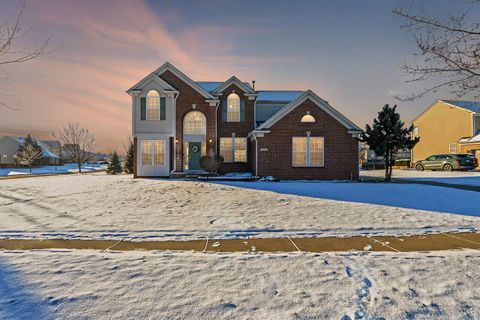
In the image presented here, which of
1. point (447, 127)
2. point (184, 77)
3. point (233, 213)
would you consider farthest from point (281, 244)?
point (447, 127)

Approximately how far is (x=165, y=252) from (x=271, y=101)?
2104 centimetres

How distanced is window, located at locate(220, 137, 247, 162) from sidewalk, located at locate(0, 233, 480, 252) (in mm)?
15407

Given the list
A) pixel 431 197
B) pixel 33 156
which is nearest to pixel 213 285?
pixel 431 197

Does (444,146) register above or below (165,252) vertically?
above

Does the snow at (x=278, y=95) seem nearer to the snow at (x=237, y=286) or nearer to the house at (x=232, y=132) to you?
the house at (x=232, y=132)

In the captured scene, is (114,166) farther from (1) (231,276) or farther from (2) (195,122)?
(1) (231,276)

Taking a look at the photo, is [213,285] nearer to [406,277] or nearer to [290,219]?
[406,277]

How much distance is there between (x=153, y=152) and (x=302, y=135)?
10.9m

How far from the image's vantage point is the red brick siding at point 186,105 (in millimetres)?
20625

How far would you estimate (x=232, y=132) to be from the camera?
21422mm

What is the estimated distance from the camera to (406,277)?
3920mm

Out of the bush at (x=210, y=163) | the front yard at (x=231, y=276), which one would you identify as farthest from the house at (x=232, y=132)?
the front yard at (x=231, y=276)

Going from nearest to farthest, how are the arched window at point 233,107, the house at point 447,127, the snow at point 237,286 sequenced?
1. the snow at point 237,286
2. the arched window at point 233,107
3. the house at point 447,127

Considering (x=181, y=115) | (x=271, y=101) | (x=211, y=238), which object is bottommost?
(x=211, y=238)
